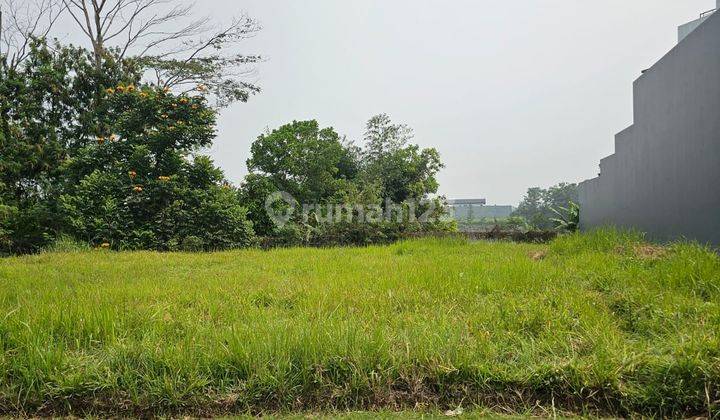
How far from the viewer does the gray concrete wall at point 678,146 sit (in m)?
4.47

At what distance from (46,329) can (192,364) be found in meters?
1.17

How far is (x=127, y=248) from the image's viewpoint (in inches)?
371

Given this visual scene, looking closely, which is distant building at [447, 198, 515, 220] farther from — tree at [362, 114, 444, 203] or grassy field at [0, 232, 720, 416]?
grassy field at [0, 232, 720, 416]

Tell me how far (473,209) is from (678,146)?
25.4m

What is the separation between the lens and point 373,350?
1.89 meters

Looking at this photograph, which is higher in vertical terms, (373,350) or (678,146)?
A: (678,146)

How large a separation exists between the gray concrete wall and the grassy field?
1909 millimetres

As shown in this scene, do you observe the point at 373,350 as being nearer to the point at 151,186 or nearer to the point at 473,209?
the point at 151,186

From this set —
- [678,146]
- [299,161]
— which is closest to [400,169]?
[299,161]

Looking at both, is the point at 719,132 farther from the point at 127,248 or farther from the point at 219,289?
the point at 127,248

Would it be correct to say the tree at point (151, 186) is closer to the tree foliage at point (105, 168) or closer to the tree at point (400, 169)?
the tree foliage at point (105, 168)

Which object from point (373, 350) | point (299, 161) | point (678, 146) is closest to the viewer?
point (373, 350)

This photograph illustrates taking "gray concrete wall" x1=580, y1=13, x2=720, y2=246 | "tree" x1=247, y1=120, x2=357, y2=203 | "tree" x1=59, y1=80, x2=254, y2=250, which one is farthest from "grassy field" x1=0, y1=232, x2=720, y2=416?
"tree" x1=247, y1=120, x2=357, y2=203

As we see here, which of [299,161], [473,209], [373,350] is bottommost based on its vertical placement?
[373,350]
